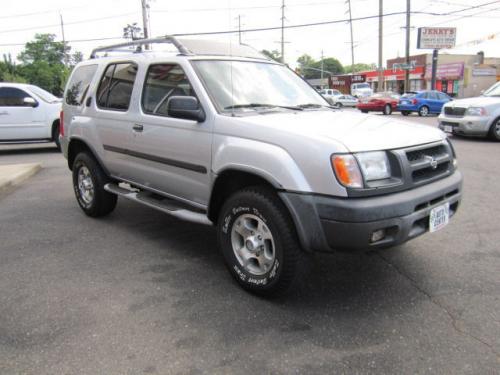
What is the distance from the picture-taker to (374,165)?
291cm

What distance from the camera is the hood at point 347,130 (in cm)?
297

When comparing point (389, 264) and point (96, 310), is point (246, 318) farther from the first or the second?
point (389, 264)

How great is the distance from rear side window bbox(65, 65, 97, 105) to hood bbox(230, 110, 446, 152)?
2745 millimetres

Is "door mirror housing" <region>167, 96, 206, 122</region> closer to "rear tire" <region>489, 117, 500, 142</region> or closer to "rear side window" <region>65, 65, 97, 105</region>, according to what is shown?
"rear side window" <region>65, 65, 97, 105</region>

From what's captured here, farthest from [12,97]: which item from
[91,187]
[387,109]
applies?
[387,109]

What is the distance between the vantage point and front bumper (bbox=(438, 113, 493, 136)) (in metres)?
11.3

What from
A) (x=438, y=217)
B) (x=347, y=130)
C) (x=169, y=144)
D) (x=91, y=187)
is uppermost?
(x=347, y=130)

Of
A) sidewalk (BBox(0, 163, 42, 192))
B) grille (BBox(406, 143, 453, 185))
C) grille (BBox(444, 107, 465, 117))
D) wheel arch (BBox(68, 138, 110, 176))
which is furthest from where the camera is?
grille (BBox(444, 107, 465, 117))

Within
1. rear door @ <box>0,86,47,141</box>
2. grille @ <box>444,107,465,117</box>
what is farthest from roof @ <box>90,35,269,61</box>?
grille @ <box>444,107,465,117</box>

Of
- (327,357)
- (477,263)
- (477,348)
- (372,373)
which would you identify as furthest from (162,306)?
(477,263)

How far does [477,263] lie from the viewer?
393cm

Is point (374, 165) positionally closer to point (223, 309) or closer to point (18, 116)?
point (223, 309)

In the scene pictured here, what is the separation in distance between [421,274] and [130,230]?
10.00 feet

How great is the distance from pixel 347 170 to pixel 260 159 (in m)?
0.63
